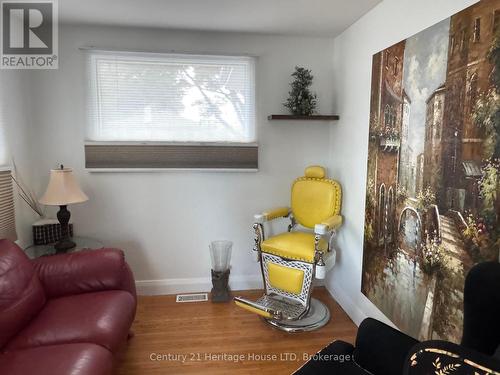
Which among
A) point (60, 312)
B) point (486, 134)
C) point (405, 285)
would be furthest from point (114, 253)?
point (486, 134)

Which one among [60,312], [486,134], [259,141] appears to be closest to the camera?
[486,134]

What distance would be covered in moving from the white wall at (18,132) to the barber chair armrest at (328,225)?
86.2 inches

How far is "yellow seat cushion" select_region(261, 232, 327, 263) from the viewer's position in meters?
2.41

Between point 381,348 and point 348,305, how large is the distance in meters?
1.38

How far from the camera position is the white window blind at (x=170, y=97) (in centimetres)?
272

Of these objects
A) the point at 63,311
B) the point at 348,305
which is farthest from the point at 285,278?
the point at 63,311

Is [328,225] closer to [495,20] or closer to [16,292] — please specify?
[495,20]

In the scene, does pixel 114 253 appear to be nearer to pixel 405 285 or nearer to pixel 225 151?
pixel 225 151

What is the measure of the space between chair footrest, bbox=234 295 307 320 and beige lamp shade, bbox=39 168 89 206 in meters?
1.43

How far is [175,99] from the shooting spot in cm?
280

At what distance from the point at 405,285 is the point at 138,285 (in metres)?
2.19

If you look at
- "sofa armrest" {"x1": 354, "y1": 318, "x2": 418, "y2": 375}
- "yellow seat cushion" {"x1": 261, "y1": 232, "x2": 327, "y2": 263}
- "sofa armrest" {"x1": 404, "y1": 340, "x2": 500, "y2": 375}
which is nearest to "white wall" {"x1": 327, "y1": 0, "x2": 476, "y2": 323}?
"yellow seat cushion" {"x1": 261, "y1": 232, "x2": 327, "y2": 263}

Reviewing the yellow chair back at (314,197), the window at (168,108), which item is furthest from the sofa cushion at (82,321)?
the yellow chair back at (314,197)

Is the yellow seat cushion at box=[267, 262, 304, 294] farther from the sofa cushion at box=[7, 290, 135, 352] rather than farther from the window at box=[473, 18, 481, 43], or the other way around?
the window at box=[473, 18, 481, 43]
